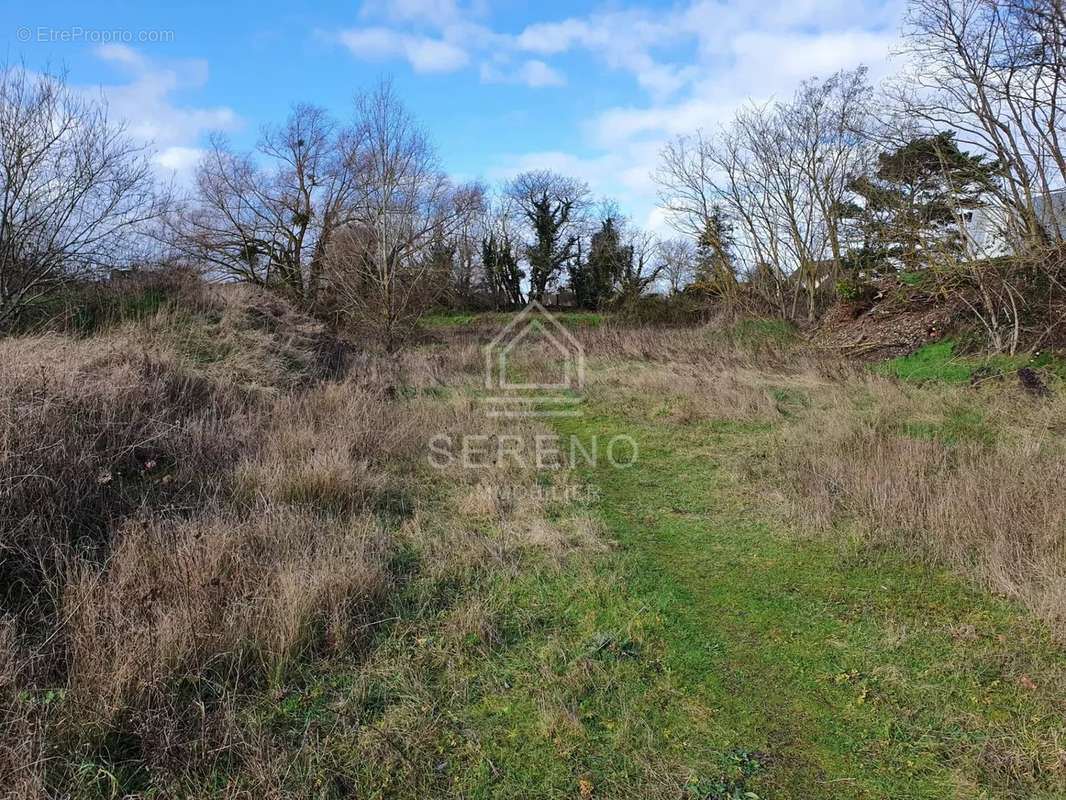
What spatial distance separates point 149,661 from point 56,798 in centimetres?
58

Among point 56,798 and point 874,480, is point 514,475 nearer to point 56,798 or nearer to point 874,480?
point 874,480

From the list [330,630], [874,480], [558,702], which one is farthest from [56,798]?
[874,480]

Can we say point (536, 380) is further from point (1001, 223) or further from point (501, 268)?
point (501, 268)

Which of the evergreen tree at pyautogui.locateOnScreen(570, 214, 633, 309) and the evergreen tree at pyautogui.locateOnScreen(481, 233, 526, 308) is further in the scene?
the evergreen tree at pyautogui.locateOnScreen(481, 233, 526, 308)

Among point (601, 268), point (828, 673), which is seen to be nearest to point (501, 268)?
point (601, 268)

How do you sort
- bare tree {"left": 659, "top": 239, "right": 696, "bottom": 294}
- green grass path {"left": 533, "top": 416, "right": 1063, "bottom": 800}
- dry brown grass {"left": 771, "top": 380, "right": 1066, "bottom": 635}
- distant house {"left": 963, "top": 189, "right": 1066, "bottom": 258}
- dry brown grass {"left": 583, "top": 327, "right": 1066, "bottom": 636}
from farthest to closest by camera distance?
1. bare tree {"left": 659, "top": 239, "right": 696, "bottom": 294}
2. distant house {"left": 963, "top": 189, "right": 1066, "bottom": 258}
3. dry brown grass {"left": 583, "top": 327, "right": 1066, "bottom": 636}
4. dry brown grass {"left": 771, "top": 380, "right": 1066, "bottom": 635}
5. green grass path {"left": 533, "top": 416, "right": 1063, "bottom": 800}

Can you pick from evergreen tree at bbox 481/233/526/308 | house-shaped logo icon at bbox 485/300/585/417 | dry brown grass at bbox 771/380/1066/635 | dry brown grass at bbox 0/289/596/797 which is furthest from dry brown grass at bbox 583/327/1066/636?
evergreen tree at bbox 481/233/526/308

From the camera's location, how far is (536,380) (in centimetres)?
1141

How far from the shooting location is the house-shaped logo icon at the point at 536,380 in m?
8.85

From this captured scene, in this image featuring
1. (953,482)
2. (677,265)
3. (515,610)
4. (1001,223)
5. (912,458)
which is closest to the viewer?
(515,610)

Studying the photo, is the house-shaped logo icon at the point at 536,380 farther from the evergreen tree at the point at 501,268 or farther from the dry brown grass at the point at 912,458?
the evergreen tree at the point at 501,268

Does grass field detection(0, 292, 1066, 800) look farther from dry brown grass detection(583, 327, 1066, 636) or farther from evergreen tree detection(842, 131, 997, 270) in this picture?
evergreen tree detection(842, 131, 997, 270)

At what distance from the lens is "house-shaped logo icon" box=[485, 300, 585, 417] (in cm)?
885

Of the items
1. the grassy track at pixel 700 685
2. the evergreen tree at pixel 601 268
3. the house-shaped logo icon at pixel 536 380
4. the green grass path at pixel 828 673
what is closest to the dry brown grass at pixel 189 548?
the grassy track at pixel 700 685
